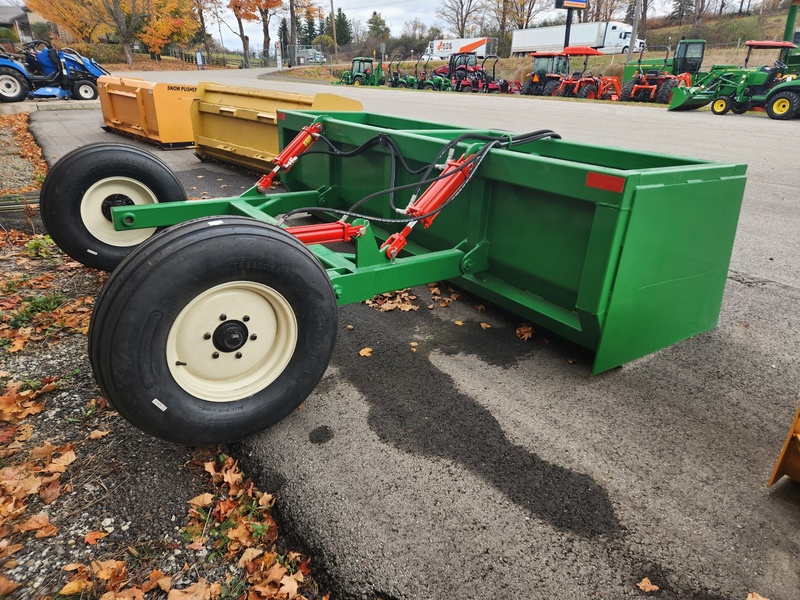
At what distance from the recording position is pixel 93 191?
4.14 m

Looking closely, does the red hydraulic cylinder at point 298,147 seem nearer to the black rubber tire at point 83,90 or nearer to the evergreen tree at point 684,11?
the black rubber tire at point 83,90

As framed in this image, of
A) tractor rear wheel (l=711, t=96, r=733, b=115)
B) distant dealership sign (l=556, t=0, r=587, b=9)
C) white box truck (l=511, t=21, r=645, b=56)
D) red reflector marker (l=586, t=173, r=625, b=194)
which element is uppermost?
distant dealership sign (l=556, t=0, r=587, b=9)

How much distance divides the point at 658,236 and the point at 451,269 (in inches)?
47.3

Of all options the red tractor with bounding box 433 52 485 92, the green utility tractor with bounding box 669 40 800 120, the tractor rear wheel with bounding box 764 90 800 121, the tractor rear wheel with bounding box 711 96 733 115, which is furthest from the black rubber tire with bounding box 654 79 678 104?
the red tractor with bounding box 433 52 485 92

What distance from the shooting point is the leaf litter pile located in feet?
6.41

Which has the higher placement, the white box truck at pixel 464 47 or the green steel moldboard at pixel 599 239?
the white box truck at pixel 464 47

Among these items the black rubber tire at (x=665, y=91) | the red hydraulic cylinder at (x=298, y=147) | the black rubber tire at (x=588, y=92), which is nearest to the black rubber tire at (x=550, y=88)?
the black rubber tire at (x=588, y=92)

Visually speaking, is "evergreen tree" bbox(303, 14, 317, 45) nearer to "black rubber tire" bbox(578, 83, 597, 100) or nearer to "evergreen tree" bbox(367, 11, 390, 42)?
"evergreen tree" bbox(367, 11, 390, 42)

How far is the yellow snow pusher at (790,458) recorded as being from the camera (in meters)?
2.20

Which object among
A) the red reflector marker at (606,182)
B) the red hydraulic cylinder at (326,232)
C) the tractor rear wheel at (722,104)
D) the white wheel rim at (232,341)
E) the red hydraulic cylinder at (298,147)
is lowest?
the tractor rear wheel at (722,104)

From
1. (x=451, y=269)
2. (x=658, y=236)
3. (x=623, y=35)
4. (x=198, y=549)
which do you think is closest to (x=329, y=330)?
(x=198, y=549)

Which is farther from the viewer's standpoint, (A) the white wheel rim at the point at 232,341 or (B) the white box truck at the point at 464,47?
(B) the white box truck at the point at 464,47

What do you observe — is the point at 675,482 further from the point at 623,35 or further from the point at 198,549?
the point at 623,35

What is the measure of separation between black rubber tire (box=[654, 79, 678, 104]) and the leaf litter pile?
2766 centimetres
